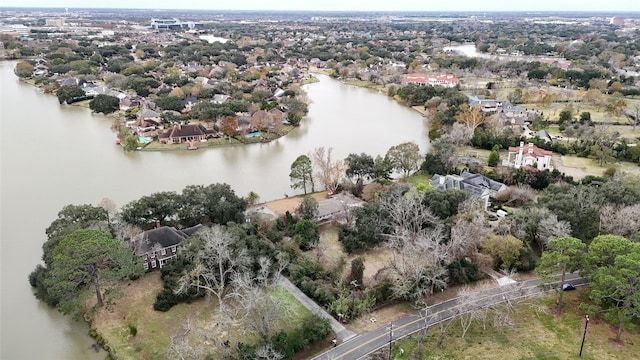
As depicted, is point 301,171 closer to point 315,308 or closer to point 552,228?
point 315,308

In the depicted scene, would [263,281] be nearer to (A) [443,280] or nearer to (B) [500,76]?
(A) [443,280]

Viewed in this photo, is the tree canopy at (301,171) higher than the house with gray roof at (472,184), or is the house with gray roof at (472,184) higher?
the tree canopy at (301,171)

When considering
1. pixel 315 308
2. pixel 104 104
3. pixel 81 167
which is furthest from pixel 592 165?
pixel 104 104

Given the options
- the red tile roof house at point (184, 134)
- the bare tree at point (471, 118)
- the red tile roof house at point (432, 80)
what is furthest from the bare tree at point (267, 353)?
the red tile roof house at point (432, 80)

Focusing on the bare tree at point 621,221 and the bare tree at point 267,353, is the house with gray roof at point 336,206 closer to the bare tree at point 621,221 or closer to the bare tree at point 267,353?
the bare tree at point 267,353

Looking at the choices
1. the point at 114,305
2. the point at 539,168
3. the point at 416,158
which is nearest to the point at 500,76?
the point at 539,168

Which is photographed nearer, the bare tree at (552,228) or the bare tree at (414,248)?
the bare tree at (414,248)

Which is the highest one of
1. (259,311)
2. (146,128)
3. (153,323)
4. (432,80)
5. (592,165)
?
(432,80)
